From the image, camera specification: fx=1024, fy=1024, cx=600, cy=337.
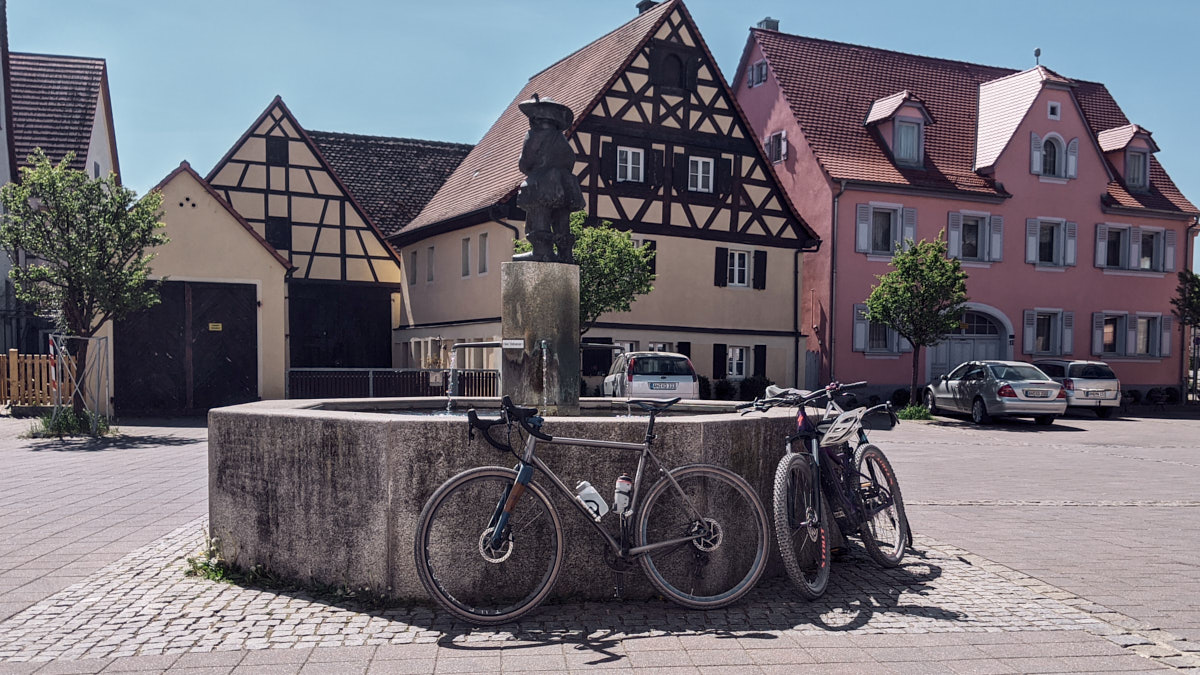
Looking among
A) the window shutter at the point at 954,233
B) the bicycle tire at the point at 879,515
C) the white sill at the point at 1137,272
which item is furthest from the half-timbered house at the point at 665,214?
the bicycle tire at the point at 879,515

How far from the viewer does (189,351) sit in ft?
72.2

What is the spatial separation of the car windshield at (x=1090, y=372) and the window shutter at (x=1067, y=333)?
7.73 m

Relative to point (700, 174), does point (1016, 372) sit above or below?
below

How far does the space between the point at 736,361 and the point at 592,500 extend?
955 inches

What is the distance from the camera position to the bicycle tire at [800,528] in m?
5.23

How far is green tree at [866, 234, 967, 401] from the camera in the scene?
2381 cm

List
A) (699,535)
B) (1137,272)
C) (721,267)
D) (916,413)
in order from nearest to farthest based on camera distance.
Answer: (699,535) < (916,413) < (721,267) < (1137,272)

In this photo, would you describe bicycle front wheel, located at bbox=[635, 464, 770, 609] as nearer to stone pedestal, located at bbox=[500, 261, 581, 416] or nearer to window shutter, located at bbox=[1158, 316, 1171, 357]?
stone pedestal, located at bbox=[500, 261, 581, 416]

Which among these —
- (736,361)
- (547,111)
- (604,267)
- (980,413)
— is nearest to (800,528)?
(547,111)

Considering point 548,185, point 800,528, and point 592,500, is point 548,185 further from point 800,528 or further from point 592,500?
point 800,528

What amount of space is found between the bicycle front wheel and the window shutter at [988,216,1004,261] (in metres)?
29.3

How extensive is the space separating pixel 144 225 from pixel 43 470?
670 cm

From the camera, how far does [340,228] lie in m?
29.6

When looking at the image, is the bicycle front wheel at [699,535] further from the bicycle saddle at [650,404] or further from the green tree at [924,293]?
the green tree at [924,293]
